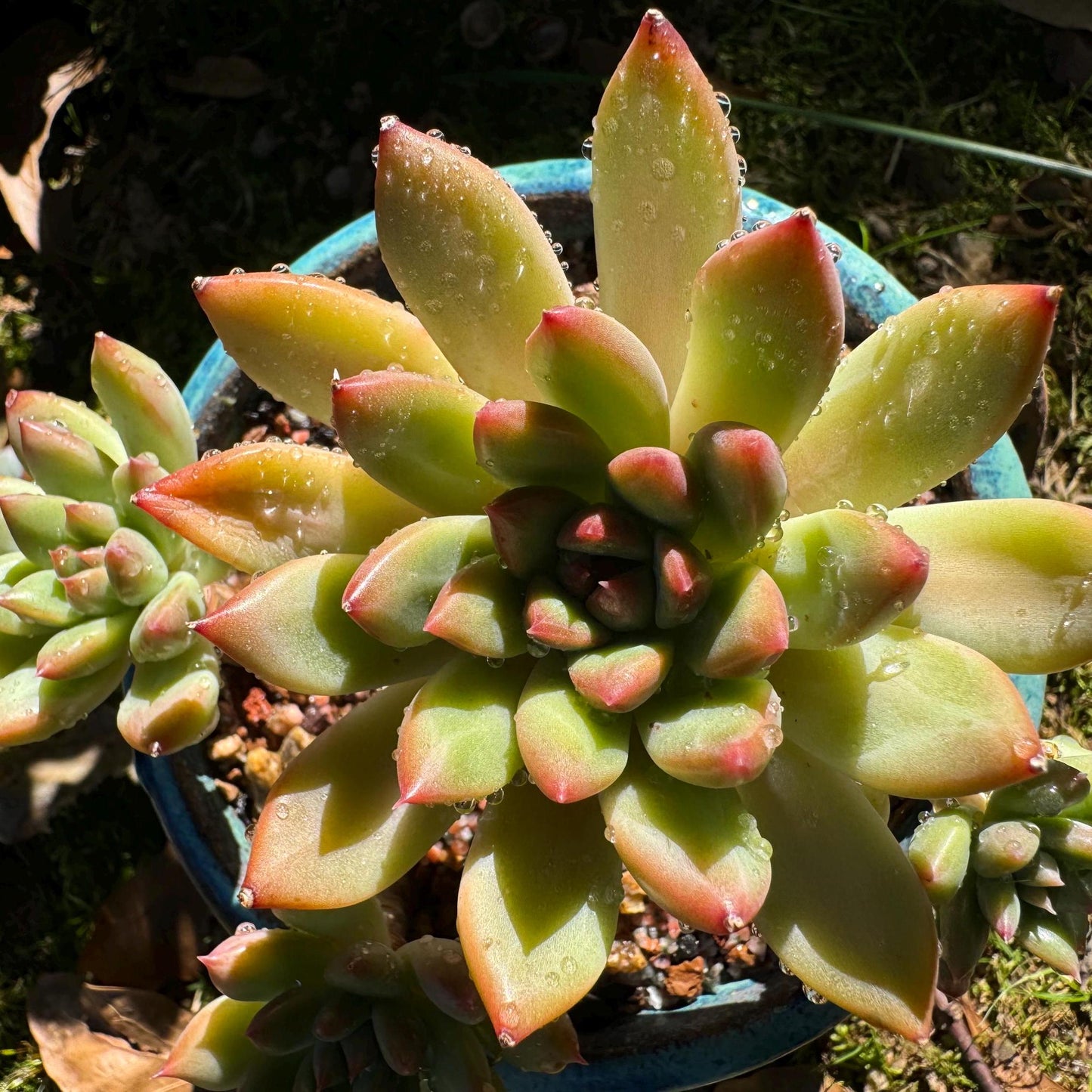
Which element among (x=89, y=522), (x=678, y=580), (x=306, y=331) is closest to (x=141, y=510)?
(x=89, y=522)

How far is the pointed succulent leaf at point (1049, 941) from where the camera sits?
2.38 ft

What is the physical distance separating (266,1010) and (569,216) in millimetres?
826

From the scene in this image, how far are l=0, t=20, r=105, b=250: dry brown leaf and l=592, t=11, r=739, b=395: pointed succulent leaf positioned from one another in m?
1.10

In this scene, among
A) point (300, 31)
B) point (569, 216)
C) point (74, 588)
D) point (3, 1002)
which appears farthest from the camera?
point (300, 31)

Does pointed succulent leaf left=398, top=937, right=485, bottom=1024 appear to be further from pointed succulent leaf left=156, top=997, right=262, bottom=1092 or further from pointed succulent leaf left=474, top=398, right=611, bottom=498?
pointed succulent leaf left=474, top=398, right=611, bottom=498

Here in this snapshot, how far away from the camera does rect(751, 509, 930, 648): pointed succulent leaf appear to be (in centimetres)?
57

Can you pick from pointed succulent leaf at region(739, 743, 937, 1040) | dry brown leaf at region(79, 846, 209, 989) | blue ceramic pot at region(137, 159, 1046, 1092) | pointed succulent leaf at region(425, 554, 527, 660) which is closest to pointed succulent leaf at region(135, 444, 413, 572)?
pointed succulent leaf at region(425, 554, 527, 660)

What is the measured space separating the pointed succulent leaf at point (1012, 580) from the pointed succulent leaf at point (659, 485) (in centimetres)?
16

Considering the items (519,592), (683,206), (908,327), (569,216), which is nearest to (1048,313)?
(908,327)

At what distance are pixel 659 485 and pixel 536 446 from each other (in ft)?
0.25

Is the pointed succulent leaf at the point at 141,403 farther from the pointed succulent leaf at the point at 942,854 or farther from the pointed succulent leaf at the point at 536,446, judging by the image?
the pointed succulent leaf at the point at 942,854

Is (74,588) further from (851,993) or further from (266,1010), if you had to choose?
(851,993)

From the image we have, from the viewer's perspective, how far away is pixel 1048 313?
59cm

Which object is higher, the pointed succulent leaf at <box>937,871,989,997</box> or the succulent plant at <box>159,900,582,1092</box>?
the pointed succulent leaf at <box>937,871,989,997</box>
